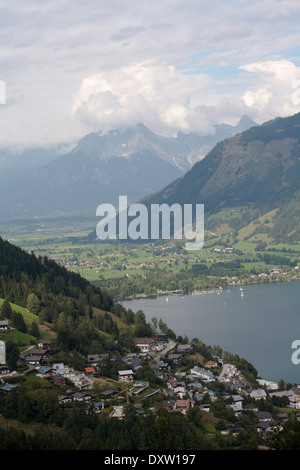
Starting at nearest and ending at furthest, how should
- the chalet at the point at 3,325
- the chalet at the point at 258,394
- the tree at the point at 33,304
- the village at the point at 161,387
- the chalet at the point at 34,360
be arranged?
the village at the point at 161,387
the chalet at the point at 34,360
the chalet at the point at 258,394
the chalet at the point at 3,325
the tree at the point at 33,304

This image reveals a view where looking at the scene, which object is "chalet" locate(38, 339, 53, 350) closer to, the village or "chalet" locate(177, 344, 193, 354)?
the village

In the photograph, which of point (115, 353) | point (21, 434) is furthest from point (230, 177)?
point (21, 434)

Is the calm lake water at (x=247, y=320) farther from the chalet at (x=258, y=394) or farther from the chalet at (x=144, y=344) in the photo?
the chalet at (x=144, y=344)

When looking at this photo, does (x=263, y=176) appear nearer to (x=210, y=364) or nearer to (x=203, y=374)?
(x=210, y=364)

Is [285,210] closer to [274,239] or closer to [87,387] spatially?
[274,239]

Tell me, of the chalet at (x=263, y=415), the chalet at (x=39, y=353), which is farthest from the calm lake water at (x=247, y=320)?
the chalet at (x=39, y=353)

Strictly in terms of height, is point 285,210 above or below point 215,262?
above

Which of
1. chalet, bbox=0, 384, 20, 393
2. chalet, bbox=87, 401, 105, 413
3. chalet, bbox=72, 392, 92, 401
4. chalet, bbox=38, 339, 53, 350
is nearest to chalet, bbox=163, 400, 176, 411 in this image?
chalet, bbox=87, 401, 105, 413
